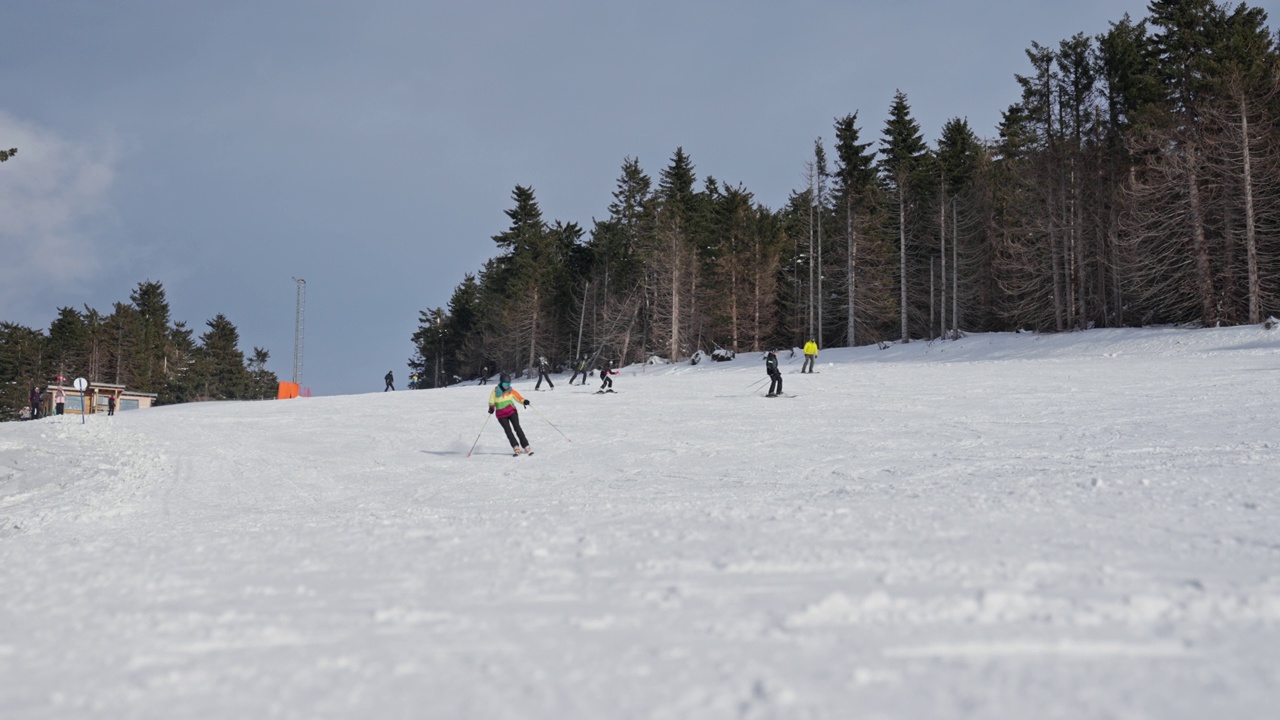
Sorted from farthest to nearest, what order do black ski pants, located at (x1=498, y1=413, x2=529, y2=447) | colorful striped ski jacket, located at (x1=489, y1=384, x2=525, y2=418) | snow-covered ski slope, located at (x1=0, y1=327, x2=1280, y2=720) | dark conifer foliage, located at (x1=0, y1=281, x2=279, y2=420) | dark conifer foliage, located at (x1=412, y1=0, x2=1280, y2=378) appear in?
dark conifer foliage, located at (x1=0, y1=281, x2=279, y2=420), dark conifer foliage, located at (x1=412, y1=0, x2=1280, y2=378), colorful striped ski jacket, located at (x1=489, y1=384, x2=525, y2=418), black ski pants, located at (x1=498, y1=413, x2=529, y2=447), snow-covered ski slope, located at (x1=0, y1=327, x2=1280, y2=720)

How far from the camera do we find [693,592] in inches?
149

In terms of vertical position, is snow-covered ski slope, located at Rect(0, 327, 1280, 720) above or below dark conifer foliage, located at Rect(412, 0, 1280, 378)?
below

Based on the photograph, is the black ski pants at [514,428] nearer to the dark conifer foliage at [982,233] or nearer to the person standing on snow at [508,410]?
the person standing on snow at [508,410]

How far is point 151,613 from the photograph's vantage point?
3812mm

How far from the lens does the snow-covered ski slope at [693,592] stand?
259cm

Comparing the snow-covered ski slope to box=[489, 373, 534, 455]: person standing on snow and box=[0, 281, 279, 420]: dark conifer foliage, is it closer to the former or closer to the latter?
box=[489, 373, 534, 455]: person standing on snow

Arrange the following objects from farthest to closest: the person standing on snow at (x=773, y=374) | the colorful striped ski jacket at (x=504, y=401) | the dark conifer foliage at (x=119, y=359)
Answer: the dark conifer foliage at (x=119, y=359) < the person standing on snow at (x=773, y=374) < the colorful striped ski jacket at (x=504, y=401)

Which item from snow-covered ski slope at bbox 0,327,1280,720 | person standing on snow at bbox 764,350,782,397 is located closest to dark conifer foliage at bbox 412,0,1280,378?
person standing on snow at bbox 764,350,782,397

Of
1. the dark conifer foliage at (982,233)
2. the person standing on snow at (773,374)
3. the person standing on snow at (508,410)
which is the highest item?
the dark conifer foliage at (982,233)

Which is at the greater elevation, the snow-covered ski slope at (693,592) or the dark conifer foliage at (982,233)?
the dark conifer foliage at (982,233)

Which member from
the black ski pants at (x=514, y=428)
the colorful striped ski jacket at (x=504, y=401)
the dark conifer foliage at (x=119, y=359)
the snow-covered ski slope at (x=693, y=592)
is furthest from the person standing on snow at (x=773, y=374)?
the dark conifer foliage at (x=119, y=359)

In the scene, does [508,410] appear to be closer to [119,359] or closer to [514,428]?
[514,428]

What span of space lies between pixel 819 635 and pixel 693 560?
58.2 inches

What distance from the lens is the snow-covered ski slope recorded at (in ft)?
8.49
